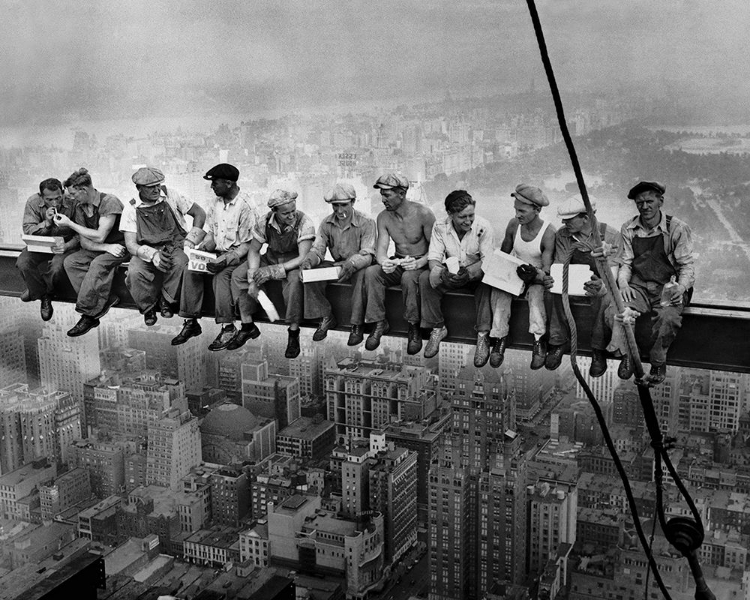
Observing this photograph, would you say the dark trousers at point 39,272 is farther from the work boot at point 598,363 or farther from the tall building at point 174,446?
the tall building at point 174,446

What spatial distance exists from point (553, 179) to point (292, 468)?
6220 millimetres

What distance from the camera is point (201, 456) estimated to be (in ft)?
51.1

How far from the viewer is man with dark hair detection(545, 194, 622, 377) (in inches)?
281

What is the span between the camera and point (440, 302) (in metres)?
7.88

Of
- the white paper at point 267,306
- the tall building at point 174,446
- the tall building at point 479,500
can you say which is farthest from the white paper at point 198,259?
the tall building at point 174,446

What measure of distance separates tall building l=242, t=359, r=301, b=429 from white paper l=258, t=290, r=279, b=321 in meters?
6.42

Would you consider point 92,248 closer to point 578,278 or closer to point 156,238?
point 156,238

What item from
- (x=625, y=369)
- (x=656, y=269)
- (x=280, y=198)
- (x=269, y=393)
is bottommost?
(x=269, y=393)

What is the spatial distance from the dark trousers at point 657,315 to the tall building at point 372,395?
6.62 metres

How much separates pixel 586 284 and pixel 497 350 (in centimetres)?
96

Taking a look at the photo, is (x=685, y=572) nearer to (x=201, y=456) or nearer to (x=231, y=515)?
(x=231, y=515)

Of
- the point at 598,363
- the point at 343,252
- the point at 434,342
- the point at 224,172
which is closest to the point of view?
the point at 598,363

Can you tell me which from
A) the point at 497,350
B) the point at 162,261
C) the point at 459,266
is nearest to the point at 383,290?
the point at 459,266

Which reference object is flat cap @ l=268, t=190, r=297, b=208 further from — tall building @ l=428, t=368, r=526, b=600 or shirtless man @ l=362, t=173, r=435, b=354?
tall building @ l=428, t=368, r=526, b=600
